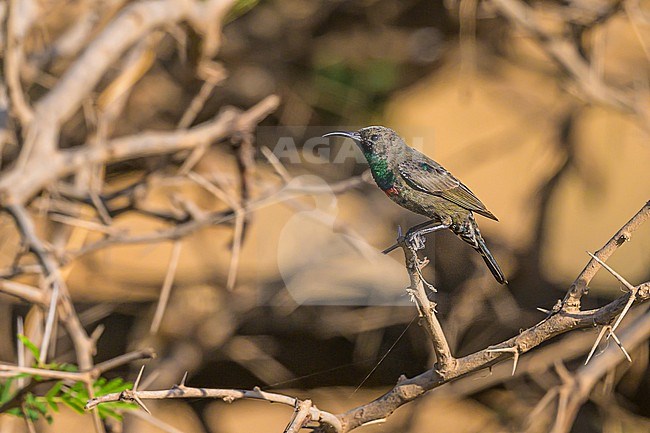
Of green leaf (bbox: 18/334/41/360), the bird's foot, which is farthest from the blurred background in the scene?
green leaf (bbox: 18/334/41/360)

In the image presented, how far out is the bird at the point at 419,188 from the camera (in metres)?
0.65

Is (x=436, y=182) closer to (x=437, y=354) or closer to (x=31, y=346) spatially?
(x=437, y=354)

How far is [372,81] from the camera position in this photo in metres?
2.58

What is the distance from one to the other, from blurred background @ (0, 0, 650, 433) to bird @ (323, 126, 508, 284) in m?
0.03

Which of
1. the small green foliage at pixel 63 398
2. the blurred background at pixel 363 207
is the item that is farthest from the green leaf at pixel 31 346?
the blurred background at pixel 363 207

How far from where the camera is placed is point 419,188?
651 millimetres

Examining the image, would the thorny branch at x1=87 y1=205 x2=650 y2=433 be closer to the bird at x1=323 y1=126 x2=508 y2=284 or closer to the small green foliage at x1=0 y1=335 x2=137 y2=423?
the bird at x1=323 y1=126 x2=508 y2=284

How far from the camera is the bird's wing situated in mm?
651

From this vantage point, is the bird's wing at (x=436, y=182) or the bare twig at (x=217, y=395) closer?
the bird's wing at (x=436, y=182)

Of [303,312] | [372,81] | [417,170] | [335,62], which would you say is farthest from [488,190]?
[335,62]

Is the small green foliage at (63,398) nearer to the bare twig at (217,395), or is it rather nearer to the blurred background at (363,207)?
the blurred background at (363,207)

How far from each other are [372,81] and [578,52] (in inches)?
31.5

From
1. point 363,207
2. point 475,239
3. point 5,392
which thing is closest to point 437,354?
point 475,239

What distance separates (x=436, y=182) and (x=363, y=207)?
1111 mm
